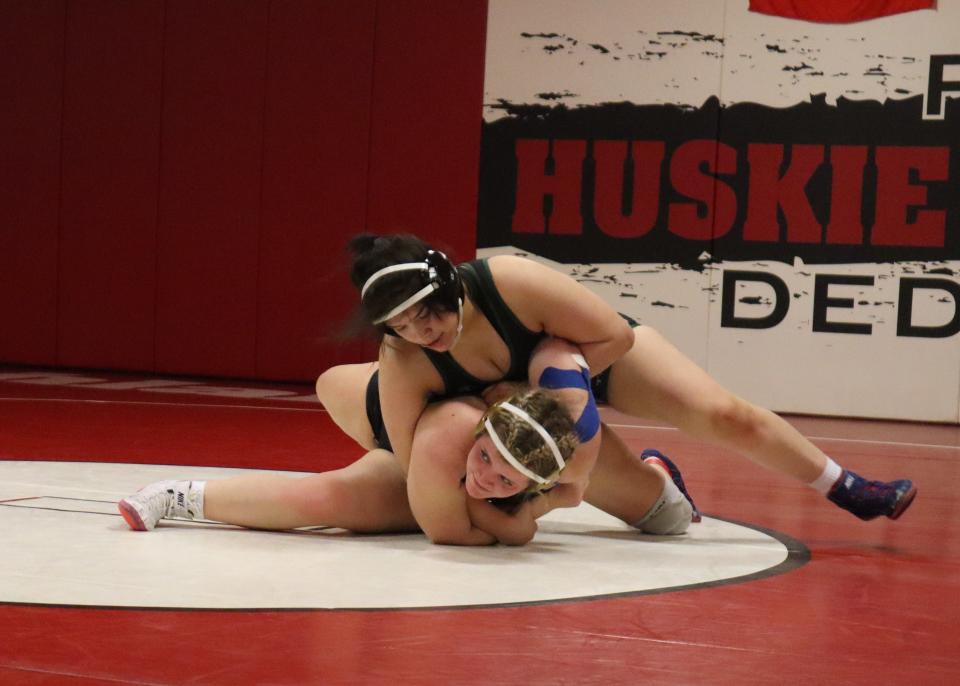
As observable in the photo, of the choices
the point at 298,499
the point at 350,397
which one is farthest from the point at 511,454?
the point at 350,397

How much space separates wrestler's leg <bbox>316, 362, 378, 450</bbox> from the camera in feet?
9.61

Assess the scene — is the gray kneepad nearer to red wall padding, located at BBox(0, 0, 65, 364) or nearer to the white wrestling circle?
the white wrestling circle

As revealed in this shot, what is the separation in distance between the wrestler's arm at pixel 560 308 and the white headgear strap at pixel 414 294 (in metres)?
0.23

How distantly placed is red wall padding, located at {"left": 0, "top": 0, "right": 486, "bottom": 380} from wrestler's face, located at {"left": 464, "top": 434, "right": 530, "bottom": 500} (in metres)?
4.58

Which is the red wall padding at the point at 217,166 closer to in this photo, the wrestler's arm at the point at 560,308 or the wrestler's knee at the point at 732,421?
the wrestler's knee at the point at 732,421

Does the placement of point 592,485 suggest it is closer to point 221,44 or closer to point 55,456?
point 55,456

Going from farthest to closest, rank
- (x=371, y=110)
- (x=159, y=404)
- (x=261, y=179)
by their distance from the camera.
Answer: (x=261, y=179)
(x=371, y=110)
(x=159, y=404)

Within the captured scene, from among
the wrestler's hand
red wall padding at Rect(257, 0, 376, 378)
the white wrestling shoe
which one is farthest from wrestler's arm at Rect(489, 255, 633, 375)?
red wall padding at Rect(257, 0, 376, 378)

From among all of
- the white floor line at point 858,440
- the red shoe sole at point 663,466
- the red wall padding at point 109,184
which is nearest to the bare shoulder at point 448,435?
the red shoe sole at point 663,466

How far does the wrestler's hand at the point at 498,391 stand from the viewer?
2586 millimetres

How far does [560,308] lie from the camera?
2525mm

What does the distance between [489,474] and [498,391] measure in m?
0.30

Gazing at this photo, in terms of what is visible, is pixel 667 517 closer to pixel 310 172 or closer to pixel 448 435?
pixel 448 435

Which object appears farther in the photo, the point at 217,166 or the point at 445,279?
the point at 217,166
